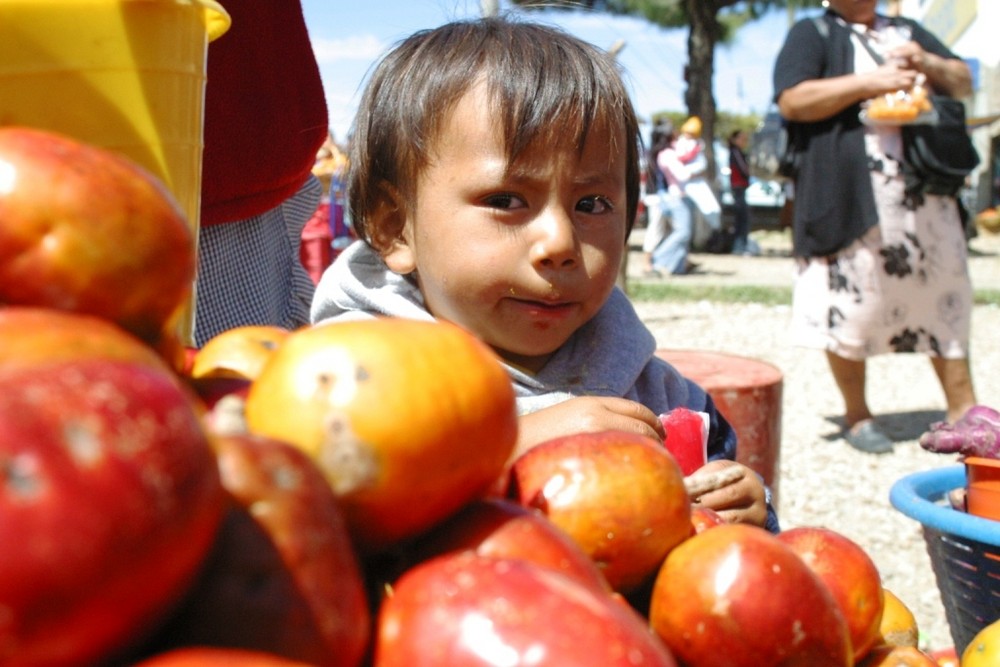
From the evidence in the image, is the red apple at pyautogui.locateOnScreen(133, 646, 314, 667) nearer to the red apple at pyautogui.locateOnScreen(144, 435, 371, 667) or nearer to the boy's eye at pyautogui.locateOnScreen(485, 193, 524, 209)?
the red apple at pyautogui.locateOnScreen(144, 435, 371, 667)

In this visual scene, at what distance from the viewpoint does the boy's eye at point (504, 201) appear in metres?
1.94

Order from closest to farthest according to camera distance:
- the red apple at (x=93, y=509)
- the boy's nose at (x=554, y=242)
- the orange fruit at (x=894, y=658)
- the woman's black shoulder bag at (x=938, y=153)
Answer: the red apple at (x=93, y=509), the orange fruit at (x=894, y=658), the boy's nose at (x=554, y=242), the woman's black shoulder bag at (x=938, y=153)

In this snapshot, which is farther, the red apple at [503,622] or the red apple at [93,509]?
the red apple at [503,622]

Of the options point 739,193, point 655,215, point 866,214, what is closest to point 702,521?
point 866,214

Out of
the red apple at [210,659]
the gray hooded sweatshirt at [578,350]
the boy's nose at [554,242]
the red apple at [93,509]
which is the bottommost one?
the gray hooded sweatshirt at [578,350]

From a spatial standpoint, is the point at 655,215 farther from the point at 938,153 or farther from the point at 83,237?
the point at 83,237

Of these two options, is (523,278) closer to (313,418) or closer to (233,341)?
(233,341)

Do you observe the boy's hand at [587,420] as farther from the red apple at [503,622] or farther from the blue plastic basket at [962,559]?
the blue plastic basket at [962,559]

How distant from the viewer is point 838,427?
5.97 meters

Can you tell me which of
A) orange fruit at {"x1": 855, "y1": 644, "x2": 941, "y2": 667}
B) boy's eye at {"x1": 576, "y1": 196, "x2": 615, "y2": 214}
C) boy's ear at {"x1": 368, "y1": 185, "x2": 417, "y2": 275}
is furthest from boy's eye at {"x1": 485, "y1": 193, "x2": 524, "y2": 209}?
orange fruit at {"x1": 855, "y1": 644, "x2": 941, "y2": 667}

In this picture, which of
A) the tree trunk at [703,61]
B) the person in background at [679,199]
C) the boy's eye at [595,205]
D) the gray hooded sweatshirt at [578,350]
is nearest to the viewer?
the boy's eye at [595,205]

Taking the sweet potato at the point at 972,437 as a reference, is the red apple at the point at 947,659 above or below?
below

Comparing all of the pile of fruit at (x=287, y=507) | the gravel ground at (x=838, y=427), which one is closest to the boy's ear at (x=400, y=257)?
the pile of fruit at (x=287, y=507)

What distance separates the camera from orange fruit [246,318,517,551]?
2.27 feet
